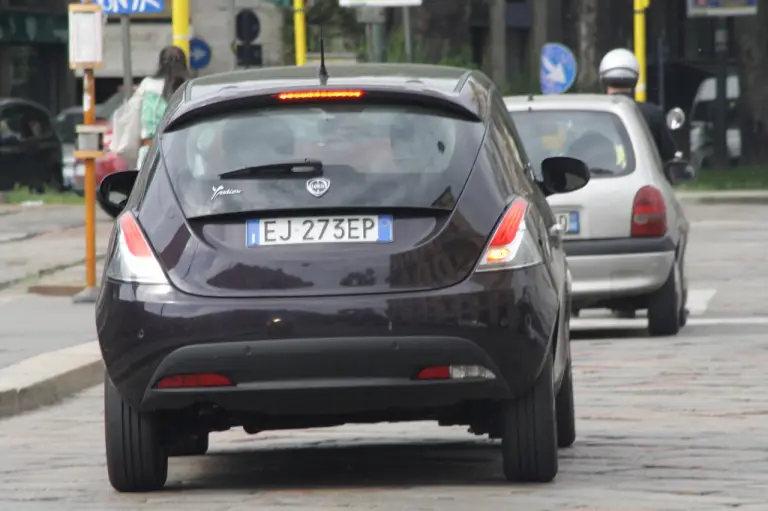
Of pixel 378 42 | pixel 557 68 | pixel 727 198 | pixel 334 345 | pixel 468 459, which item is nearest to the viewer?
pixel 334 345

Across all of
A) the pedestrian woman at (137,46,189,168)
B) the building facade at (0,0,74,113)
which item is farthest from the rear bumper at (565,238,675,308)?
the building facade at (0,0,74,113)

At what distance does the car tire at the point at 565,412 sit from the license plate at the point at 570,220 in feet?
16.8

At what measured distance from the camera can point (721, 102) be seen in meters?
47.5

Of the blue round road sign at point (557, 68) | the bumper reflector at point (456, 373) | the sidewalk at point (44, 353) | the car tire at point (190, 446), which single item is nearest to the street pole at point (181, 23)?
the sidewalk at point (44, 353)

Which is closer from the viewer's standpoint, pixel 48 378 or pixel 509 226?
→ pixel 509 226

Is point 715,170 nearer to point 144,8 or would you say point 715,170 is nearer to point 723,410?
point 144,8

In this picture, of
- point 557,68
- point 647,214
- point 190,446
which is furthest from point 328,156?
point 557,68

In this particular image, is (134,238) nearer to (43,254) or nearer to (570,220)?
(570,220)

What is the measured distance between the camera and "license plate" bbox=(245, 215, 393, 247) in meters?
7.47

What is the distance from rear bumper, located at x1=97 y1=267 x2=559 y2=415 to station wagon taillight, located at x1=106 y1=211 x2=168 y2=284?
0.19 feet

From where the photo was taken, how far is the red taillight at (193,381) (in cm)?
742

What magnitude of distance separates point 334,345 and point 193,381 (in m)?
0.48

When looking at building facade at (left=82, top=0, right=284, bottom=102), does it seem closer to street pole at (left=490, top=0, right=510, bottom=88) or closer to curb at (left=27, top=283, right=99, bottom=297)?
street pole at (left=490, top=0, right=510, bottom=88)

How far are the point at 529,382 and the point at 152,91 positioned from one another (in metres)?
8.80
